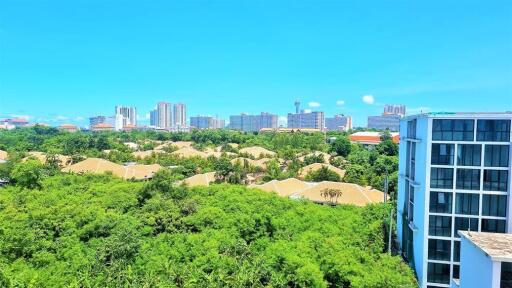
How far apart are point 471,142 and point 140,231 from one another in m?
12.3

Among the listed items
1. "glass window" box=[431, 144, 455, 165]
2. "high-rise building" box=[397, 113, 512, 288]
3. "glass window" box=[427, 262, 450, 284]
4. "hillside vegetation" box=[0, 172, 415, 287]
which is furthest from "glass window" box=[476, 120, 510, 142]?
"hillside vegetation" box=[0, 172, 415, 287]

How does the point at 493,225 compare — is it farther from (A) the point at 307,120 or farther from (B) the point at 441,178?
(A) the point at 307,120

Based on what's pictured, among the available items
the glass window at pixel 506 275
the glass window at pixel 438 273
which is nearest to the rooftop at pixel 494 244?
the glass window at pixel 506 275

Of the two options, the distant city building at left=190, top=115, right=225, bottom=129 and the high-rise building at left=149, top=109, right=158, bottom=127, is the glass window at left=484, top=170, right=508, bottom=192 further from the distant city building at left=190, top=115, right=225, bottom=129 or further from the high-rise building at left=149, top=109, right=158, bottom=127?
the high-rise building at left=149, top=109, right=158, bottom=127

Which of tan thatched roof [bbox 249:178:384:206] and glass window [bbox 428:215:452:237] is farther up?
glass window [bbox 428:215:452:237]

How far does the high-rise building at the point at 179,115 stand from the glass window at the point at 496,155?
13735 centimetres

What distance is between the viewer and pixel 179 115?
147 meters

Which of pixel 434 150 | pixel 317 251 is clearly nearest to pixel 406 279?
pixel 317 251

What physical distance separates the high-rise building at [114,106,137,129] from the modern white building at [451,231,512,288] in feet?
467

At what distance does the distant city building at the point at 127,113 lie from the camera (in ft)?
469

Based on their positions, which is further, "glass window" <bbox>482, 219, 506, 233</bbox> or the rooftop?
"glass window" <bbox>482, 219, 506, 233</bbox>

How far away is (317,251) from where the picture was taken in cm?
1158

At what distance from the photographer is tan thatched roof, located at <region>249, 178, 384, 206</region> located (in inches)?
860

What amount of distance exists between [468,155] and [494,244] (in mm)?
5567
